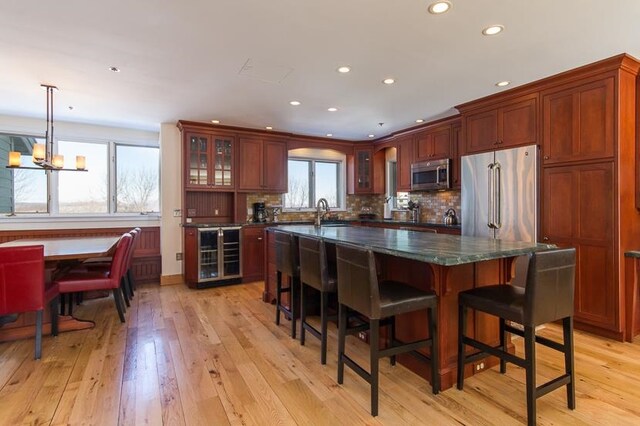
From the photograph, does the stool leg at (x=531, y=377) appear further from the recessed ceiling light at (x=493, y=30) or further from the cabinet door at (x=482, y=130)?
the cabinet door at (x=482, y=130)

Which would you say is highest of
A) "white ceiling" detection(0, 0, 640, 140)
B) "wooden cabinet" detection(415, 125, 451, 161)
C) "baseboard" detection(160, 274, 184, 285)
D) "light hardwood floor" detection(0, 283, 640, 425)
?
"white ceiling" detection(0, 0, 640, 140)

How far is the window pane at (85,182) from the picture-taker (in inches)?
203

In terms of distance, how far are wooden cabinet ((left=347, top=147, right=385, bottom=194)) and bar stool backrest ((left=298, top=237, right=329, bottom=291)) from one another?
3.98m

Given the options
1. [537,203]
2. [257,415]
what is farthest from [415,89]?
[257,415]

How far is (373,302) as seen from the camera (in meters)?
Answer: 1.93

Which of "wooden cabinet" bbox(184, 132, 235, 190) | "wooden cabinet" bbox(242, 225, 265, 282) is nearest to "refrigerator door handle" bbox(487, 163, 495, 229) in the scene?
"wooden cabinet" bbox(242, 225, 265, 282)

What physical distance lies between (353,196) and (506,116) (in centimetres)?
356

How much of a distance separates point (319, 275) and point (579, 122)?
2.85 metres

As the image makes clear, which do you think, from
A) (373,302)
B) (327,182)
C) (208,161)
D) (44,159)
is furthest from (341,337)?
(327,182)

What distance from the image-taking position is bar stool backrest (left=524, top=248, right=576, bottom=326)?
1779mm

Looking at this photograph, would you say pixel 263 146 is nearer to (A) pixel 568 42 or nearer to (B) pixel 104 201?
(B) pixel 104 201

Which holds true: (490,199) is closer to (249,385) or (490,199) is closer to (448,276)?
(448,276)

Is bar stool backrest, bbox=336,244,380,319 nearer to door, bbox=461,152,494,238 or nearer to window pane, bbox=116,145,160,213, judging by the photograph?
door, bbox=461,152,494,238

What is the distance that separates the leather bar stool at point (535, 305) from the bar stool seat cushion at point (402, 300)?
0.87 ft
